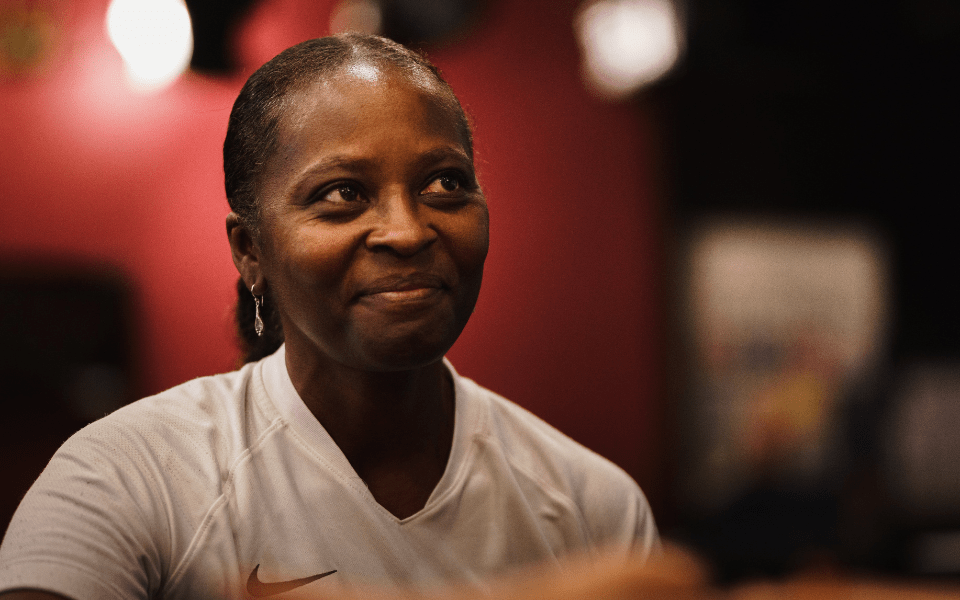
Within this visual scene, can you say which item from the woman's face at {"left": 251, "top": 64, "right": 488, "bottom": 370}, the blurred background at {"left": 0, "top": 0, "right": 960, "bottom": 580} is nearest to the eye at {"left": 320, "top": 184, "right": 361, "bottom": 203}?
the woman's face at {"left": 251, "top": 64, "right": 488, "bottom": 370}

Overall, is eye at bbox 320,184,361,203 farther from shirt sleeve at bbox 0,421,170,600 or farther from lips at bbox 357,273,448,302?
shirt sleeve at bbox 0,421,170,600

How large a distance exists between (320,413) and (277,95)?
21 cm

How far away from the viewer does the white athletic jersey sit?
0.42m

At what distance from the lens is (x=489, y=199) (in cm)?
57

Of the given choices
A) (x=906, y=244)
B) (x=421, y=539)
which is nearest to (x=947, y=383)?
(x=906, y=244)

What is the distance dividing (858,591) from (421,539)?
25cm

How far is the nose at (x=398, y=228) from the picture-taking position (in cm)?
42

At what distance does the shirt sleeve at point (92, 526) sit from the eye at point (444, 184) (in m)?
0.23

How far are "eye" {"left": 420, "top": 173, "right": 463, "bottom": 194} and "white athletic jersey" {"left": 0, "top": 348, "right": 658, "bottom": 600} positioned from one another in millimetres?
172

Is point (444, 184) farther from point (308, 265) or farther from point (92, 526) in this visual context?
point (92, 526)

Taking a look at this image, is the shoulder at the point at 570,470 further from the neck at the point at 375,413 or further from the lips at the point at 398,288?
the lips at the point at 398,288

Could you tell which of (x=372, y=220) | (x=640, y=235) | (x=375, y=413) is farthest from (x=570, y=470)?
(x=640, y=235)

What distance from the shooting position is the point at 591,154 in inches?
29.6

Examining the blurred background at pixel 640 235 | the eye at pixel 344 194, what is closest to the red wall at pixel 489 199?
the blurred background at pixel 640 235
